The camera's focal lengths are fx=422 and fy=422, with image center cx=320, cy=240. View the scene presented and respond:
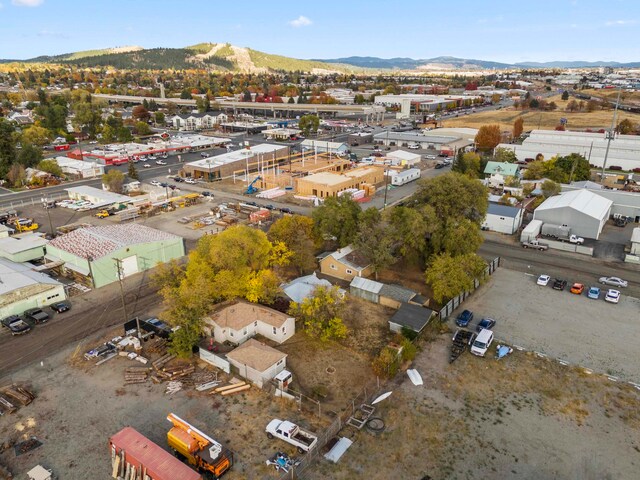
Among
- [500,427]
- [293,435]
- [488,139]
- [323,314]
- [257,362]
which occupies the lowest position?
[500,427]

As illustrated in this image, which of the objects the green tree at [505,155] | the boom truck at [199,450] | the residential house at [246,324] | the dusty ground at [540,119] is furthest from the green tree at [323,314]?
the dusty ground at [540,119]

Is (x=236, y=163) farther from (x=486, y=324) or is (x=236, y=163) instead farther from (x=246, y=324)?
(x=486, y=324)

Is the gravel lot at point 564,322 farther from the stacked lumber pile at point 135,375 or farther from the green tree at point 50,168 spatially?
the green tree at point 50,168

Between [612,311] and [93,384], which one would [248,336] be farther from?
[612,311]

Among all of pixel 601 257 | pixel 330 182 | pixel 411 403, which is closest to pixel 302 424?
pixel 411 403

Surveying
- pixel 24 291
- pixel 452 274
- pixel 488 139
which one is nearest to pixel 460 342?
pixel 452 274
